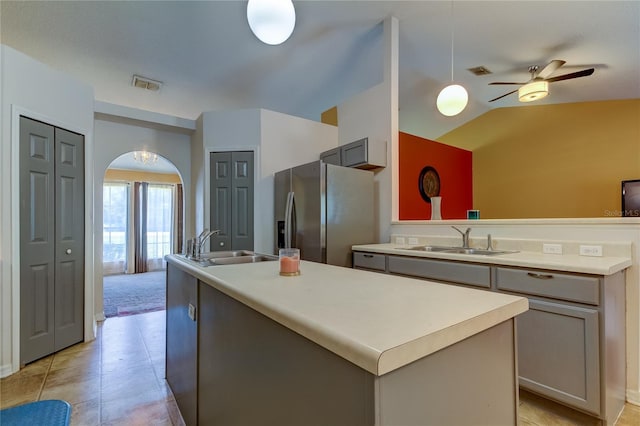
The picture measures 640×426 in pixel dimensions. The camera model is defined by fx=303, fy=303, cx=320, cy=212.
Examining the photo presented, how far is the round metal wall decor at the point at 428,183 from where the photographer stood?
5.14 m

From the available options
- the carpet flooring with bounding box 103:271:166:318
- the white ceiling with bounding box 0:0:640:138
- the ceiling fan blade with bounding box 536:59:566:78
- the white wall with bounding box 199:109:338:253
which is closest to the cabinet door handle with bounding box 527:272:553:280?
the white ceiling with bounding box 0:0:640:138

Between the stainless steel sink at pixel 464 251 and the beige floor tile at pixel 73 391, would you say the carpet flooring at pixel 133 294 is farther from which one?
the stainless steel sink at pixel 464 251

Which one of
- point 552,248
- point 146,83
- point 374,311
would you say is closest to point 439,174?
point 552,248

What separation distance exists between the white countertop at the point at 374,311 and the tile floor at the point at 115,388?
50.5 inches

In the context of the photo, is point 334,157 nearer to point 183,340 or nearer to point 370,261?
point 370,261

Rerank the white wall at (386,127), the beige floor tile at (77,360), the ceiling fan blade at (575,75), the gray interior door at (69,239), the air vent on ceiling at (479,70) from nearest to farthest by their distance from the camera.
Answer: the beige floor tile at (77,360), the gray interior door at (69,239), the ceiling fan blade at (575,75), the white wall at (386,127), the air vent on ceiling at (479,70)

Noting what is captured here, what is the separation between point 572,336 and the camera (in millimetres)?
1600

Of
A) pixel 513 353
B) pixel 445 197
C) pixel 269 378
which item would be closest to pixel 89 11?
pixel 269 378

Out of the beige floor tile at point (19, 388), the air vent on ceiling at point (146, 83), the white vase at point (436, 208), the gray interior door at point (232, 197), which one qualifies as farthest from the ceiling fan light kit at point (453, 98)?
the beige floor tile at point (19, 388)

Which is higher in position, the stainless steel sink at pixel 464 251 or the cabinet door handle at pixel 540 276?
the stainless steel sink at pixel 464 251

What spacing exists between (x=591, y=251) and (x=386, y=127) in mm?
2209

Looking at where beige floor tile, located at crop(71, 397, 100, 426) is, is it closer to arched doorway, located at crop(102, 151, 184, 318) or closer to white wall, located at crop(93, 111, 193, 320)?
white wall, located at crop(93, 111, 193, 320)

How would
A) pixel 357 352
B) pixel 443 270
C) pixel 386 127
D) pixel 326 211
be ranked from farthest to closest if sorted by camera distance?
pixel 386 127
pixel 326 211
pixel 443 270
pixel 357 352

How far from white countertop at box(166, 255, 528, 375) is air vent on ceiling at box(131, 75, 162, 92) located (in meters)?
3.41
